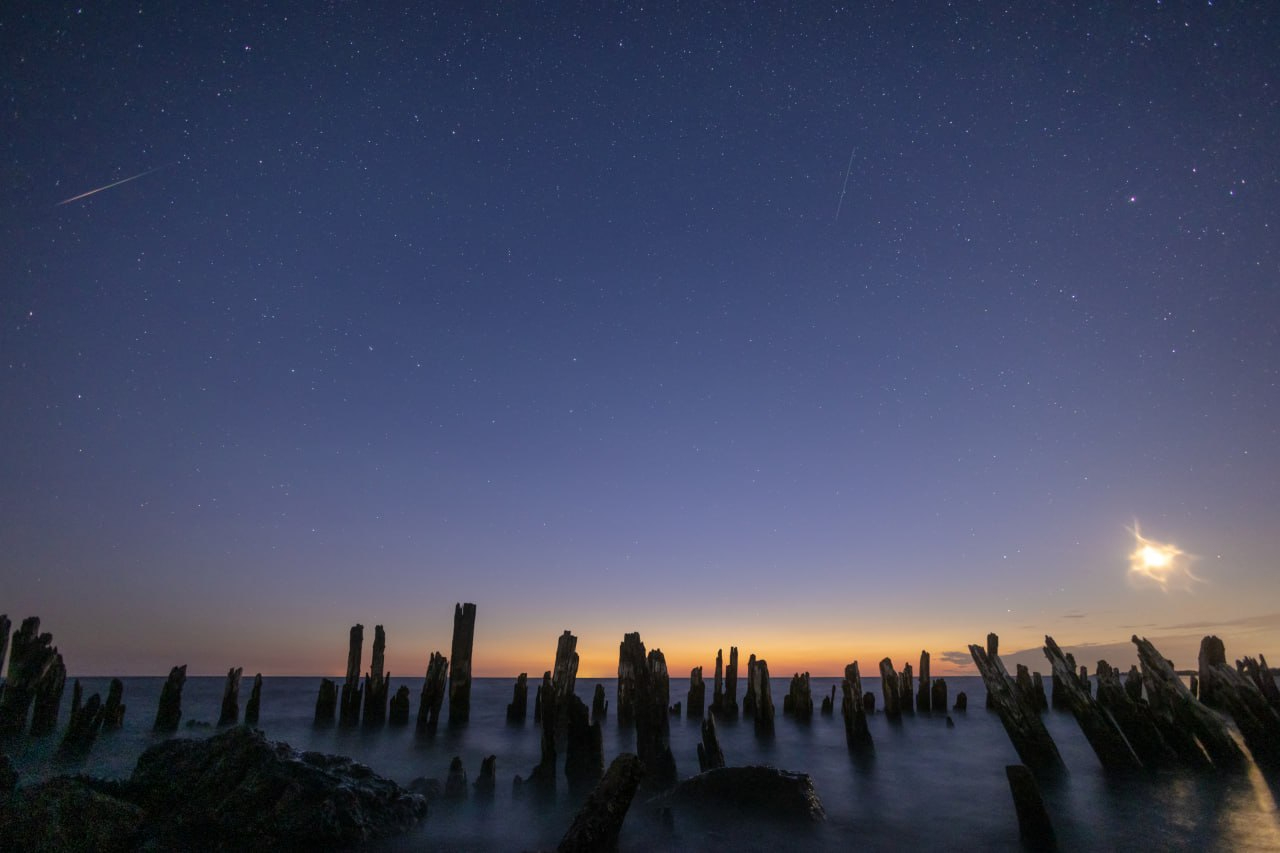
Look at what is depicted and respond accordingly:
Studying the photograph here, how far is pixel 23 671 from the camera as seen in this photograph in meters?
18.0

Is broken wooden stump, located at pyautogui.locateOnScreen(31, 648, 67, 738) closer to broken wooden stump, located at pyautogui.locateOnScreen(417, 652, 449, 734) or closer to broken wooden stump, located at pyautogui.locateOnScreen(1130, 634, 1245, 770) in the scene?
broken wooden stump, located at pyautogui.locateOnScreen(417, 652, 449, 734)

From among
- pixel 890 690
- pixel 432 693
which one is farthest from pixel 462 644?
pixel 890 690

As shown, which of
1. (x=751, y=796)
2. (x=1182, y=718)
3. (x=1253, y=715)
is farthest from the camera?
(x=1253, y=715)

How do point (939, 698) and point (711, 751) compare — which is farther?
point (939, 698)

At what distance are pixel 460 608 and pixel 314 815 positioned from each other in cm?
1181

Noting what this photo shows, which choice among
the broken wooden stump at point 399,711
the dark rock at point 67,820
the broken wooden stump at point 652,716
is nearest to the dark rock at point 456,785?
the broken wooden stump at point 652,716

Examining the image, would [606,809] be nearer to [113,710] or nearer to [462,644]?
[462,644]

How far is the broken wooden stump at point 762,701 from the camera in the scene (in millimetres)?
21828

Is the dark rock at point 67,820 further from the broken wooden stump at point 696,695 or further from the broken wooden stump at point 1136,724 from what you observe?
the broken wooden stump at point 696,695

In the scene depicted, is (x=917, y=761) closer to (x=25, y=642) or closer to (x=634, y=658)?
(x=634, y=658)

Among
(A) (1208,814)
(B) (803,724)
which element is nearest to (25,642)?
(B) (803,724)

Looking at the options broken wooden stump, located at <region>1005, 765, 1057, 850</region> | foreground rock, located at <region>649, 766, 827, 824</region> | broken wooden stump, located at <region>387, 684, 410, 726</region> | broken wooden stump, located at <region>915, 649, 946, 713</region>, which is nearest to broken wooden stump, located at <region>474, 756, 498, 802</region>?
foreground rock, located at <region>649, 766, 827, 824</region>

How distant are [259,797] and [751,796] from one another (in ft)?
25.7

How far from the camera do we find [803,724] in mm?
27047
